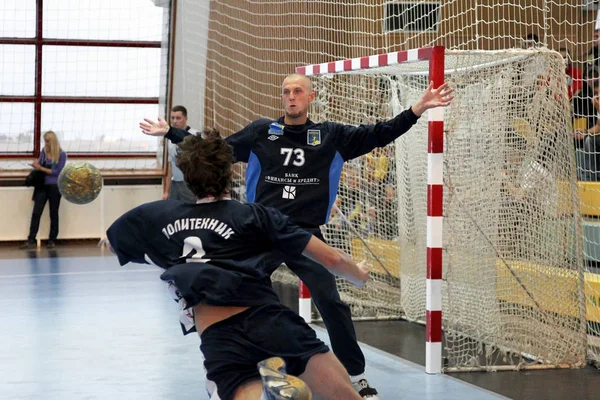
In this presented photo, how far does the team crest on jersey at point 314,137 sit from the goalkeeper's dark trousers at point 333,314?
27.6 inches

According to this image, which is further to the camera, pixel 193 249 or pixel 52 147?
pixel 52 147

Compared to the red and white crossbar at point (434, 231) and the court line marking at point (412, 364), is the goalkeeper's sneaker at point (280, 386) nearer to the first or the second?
the court line marking at point (412, 364)

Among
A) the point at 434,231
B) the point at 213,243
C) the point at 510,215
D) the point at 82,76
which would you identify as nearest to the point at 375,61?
the point at 434,231

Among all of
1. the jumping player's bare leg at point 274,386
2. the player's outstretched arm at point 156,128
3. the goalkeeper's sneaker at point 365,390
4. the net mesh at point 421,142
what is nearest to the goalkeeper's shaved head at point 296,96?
the player's outstretched arm at point 156,128

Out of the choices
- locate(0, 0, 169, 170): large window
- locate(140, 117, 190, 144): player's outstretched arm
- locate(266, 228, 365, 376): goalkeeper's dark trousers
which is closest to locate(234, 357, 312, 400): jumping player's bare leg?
locate(266, 228, 365, 376): goalkeeper's dark trousers

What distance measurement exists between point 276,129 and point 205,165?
1944 mm

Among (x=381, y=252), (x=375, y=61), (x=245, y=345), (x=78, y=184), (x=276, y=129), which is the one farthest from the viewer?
(x=78, y=184)

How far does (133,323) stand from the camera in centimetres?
786

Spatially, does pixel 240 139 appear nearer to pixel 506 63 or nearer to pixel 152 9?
pixel 506 63

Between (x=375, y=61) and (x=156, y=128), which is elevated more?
(x=375, y=61)

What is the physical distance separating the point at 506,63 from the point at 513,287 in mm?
1609

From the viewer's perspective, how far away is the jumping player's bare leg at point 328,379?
3672 millimetres

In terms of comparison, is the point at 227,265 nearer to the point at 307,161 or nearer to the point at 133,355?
the point at 307,161

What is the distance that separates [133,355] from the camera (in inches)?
257
